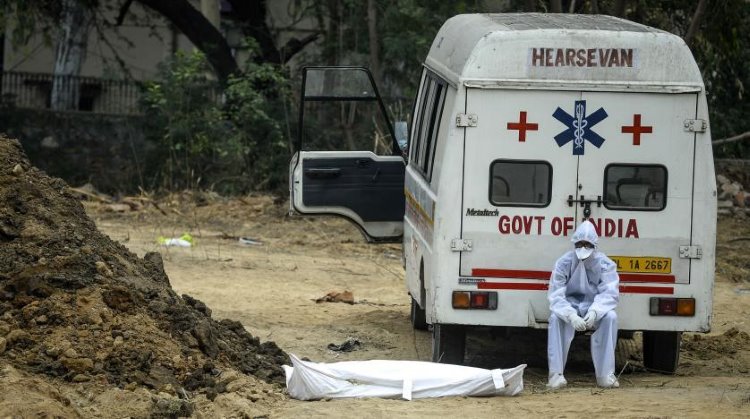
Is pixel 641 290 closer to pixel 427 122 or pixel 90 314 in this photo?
pixel 427 122

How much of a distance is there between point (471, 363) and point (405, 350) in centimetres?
76

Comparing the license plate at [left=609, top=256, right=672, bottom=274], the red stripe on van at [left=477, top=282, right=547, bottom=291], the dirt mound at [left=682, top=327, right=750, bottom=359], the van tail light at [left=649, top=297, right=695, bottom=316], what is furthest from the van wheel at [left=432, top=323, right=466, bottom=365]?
the dirt mound at [left=682, top=327, right=750, bottom=359]

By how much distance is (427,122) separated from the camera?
432 inches

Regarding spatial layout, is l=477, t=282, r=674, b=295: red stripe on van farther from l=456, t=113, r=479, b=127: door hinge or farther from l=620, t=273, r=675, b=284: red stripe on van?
l=456, t=113, r=479, b=127: door hinge

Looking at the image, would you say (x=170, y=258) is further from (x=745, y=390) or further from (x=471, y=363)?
(x=745, y=390)

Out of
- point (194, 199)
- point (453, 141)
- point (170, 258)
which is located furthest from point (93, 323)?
point (194, 199)

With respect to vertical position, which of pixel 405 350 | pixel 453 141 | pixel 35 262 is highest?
pixel 453 141

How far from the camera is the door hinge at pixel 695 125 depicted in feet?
31.0

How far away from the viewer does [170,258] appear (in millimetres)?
16406

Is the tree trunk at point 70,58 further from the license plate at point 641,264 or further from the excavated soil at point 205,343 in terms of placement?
the license plate at point 641,264

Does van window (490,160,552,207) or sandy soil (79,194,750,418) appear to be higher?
van window (490,160,552,207)

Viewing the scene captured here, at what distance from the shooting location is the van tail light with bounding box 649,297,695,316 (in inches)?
377

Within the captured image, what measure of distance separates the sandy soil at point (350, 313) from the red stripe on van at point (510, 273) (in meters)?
0.78

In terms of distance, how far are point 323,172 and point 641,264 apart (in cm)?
358
